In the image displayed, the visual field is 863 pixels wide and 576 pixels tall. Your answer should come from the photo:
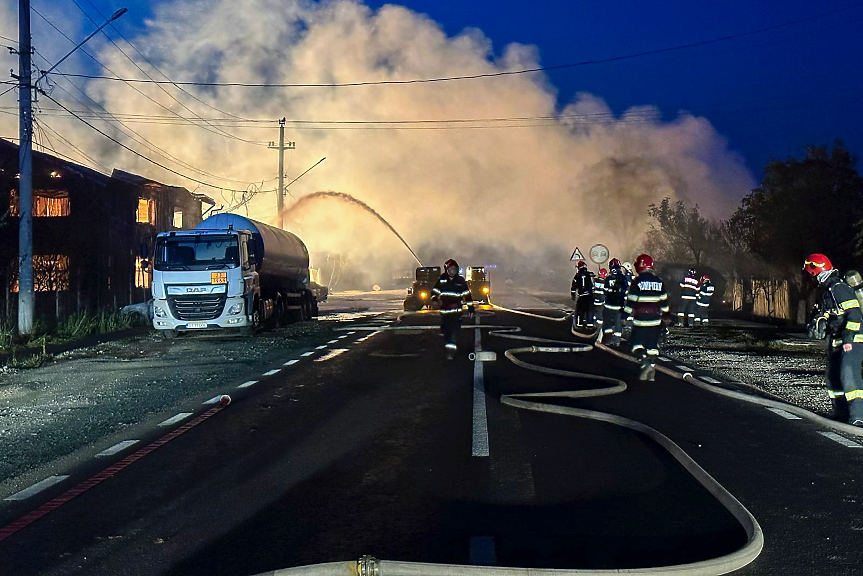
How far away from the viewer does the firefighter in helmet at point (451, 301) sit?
52.4 ft

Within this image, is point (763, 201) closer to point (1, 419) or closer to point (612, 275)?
point (612, 275)

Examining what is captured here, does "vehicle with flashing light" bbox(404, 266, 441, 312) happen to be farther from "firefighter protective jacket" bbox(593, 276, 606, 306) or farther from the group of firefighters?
"firefighter protective jacket" bbox(593, 276, 606, 306)

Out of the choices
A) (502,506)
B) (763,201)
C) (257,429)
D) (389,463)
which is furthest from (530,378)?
(763,201)

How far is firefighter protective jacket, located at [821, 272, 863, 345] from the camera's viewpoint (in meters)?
8.98

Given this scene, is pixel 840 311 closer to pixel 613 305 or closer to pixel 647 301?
pixel 647 301

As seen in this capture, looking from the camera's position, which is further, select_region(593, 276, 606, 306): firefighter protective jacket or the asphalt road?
select_region(593, 276, 606, 306): firefighter protective jacket

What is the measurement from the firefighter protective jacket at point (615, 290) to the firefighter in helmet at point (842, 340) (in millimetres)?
9790

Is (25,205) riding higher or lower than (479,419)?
higher

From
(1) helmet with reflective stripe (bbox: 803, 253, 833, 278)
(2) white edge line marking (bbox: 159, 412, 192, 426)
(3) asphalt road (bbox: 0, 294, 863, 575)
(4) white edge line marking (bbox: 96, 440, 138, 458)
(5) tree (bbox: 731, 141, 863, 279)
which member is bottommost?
(4) white edge line marking (bbox: 96, 440, 138, 458)

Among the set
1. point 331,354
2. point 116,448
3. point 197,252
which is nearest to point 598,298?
point 331,354

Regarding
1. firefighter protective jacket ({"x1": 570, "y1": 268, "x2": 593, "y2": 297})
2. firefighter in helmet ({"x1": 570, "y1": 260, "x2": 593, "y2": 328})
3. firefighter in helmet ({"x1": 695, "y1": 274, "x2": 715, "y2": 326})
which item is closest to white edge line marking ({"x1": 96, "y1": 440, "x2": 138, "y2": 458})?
firefighter in helmet ({"x1": 570, "y1": 260, "x2": 593, "y2": 328})

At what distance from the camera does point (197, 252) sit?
22.8m

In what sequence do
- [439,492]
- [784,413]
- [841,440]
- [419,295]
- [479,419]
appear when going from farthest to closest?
[419,295], [784,413], [479,419], [841,440], [439,492]

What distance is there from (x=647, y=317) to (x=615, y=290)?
6.91 meters
